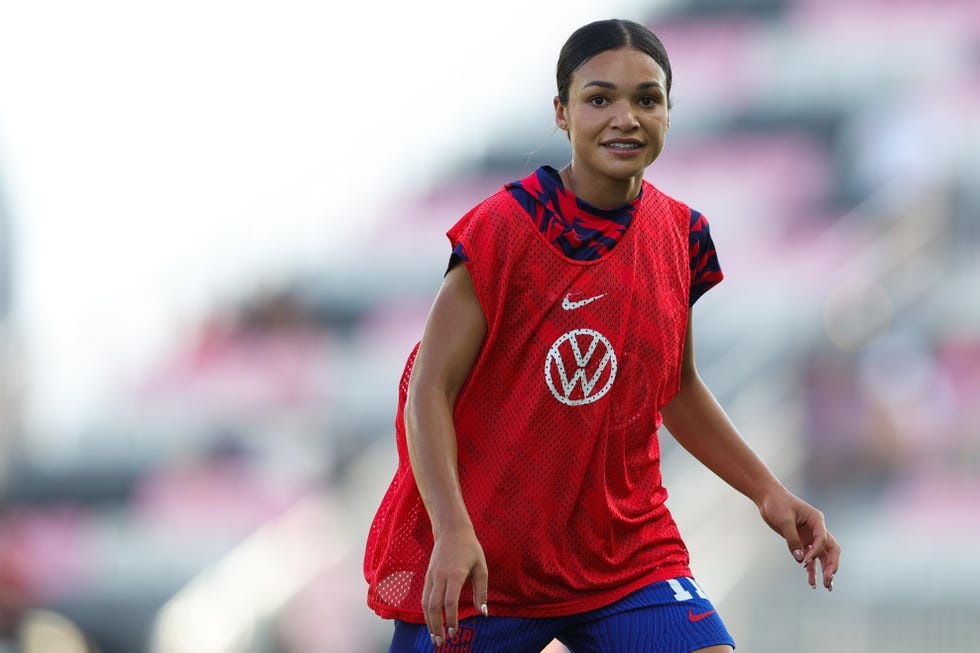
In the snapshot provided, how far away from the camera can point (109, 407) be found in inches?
198

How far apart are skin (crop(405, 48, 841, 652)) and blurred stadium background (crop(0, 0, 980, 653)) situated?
95.7 inches

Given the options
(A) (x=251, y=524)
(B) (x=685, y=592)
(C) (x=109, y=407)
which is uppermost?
(C) (x=109, y=407)

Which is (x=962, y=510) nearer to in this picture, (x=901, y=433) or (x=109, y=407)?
(x=901, y=433)

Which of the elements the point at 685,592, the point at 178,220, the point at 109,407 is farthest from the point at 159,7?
the point at 685,592

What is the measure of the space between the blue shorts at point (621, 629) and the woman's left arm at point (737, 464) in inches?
6.4

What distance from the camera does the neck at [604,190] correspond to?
185 cm

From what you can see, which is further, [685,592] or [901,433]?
[901,433]

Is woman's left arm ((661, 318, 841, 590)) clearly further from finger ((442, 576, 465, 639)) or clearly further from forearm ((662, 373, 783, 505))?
finger ((442, 576, 465, 639))

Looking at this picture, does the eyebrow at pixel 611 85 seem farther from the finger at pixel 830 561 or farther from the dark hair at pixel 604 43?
the finger at pixel 830 561

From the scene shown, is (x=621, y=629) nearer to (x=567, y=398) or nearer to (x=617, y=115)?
(x=567, y=398)

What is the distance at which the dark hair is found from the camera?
1.85m

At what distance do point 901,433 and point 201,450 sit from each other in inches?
90.4

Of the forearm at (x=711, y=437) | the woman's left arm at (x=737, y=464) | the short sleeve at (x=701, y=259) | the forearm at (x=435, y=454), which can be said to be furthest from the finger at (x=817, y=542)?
the forearm at (x=435, y=454)

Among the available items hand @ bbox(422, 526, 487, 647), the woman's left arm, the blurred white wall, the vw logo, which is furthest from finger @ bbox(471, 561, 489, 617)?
the blurred white wall
